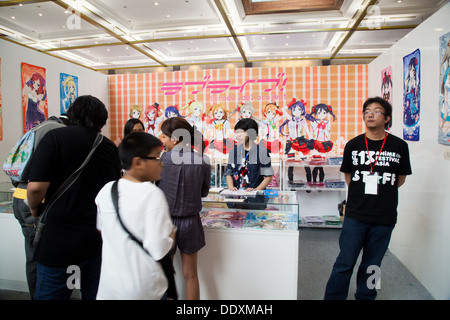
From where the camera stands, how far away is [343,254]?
8.38 ft

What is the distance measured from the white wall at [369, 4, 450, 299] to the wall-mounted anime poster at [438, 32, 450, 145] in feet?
0.27

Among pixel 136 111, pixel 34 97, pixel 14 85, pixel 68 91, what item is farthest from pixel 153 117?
pixel 14 85

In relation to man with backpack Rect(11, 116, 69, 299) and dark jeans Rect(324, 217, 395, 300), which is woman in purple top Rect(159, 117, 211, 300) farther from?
dark jeans Rect(324, 217, 395, 300)

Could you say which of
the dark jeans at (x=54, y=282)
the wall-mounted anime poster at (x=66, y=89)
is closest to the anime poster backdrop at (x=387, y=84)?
the dark jeans at (x=54, y=282)

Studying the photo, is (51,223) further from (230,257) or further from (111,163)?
(230,257)

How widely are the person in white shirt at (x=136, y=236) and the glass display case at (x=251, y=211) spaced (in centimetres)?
96

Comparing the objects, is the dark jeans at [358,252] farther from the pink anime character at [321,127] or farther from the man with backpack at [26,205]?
the pink anime character at [321,127]

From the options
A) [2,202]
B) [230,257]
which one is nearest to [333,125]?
[230,257]

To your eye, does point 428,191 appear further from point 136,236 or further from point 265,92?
point 265,92

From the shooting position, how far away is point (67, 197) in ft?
5.66

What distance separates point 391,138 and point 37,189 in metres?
2.49

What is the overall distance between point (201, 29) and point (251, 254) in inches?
194

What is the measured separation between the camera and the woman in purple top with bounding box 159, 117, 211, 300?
6.73 ft

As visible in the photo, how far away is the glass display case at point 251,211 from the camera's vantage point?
7.76 ft
